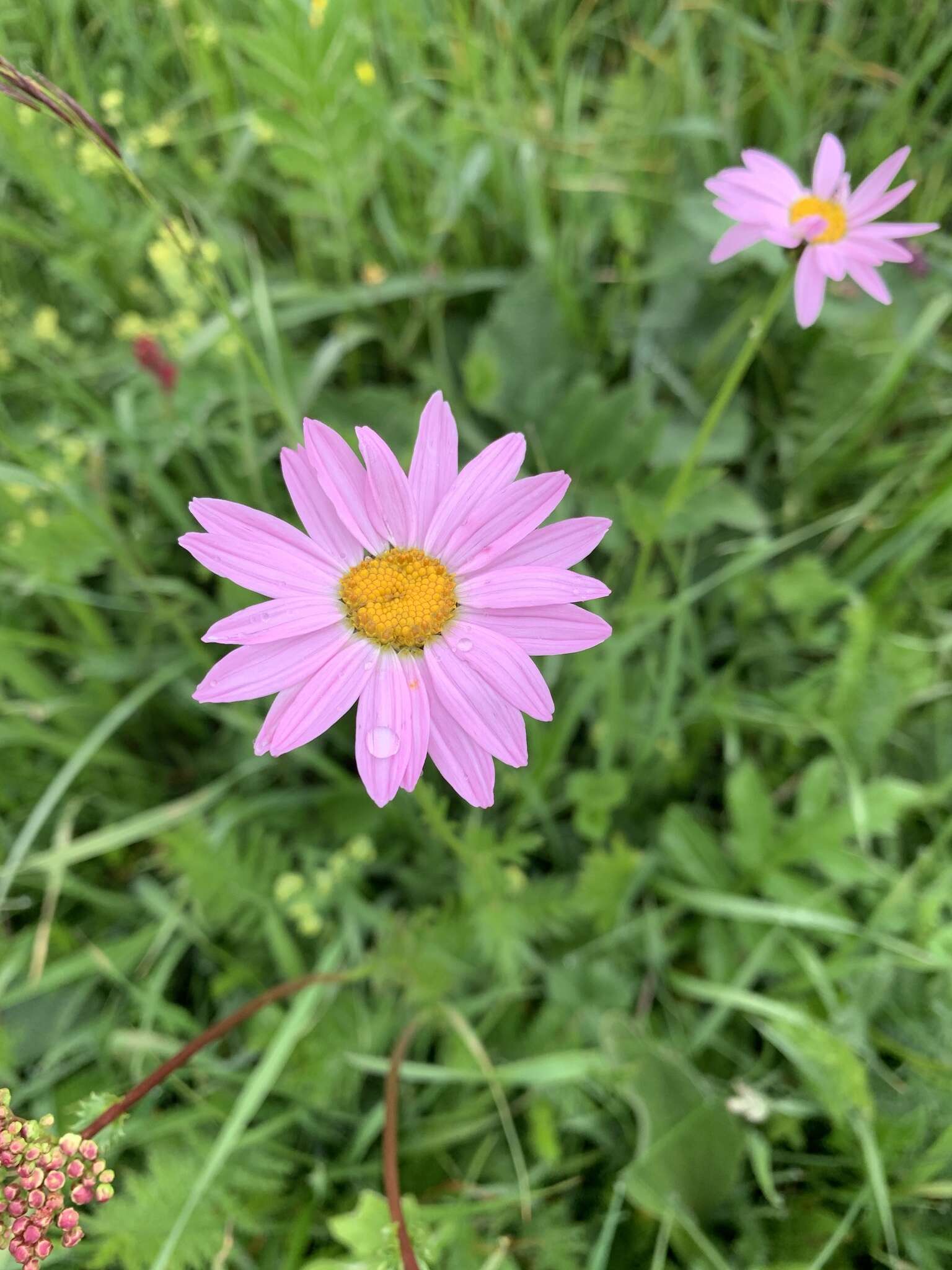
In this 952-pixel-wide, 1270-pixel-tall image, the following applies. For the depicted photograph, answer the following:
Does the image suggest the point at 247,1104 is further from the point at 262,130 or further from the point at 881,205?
the point at 262,130

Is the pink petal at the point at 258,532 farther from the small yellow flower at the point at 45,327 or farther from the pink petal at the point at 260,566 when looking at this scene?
the small yellow flower at the point at 45,327

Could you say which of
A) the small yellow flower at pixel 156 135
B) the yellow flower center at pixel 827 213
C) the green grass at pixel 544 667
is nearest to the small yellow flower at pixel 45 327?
the green grass at pixel 544 667

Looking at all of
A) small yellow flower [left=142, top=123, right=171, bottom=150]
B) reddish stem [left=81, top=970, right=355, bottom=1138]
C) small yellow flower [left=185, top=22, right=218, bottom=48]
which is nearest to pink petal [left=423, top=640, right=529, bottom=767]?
reddish stem [left=81, top=970, right=355, bottom=1138]

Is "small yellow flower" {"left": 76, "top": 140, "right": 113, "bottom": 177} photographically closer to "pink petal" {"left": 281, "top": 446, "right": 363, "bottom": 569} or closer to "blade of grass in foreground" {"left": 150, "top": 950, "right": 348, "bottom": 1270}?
"pink petal" {"left": 281, "top": 446, "right": 363, "bottom": 569}

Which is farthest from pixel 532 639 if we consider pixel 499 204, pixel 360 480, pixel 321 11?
pixel 499 204

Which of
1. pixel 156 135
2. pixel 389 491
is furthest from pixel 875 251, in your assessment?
pixel 156 135

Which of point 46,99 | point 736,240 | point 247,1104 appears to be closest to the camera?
point 46,99
